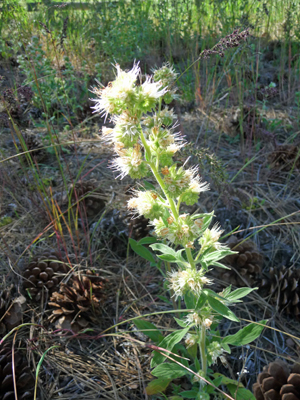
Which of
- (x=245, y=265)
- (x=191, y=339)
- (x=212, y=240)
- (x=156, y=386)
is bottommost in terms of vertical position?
(x=156, y=386)

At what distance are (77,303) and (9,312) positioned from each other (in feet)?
1.24

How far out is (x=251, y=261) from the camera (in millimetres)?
2121

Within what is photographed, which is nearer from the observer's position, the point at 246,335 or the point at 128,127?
the point at 128,127

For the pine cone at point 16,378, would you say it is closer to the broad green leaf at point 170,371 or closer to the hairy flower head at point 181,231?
the broad green leaf at point 170,371

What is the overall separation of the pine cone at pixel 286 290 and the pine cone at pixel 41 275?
1.27 metres

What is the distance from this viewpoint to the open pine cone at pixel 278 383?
4.89 feet

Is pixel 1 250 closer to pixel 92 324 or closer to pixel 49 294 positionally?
pixel 49 294

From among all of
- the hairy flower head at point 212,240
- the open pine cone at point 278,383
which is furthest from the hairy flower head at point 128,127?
the open pine cone at point 278,383

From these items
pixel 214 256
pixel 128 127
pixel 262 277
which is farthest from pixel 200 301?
pixel 262 277

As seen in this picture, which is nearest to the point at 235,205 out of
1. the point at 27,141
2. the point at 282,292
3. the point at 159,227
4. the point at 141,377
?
the point at 282,292

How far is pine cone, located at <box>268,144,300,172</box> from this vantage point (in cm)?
277

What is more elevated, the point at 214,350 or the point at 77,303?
the point at 214,350

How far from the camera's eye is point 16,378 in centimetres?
163

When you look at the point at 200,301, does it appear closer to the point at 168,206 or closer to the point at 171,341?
the point at 171,341
